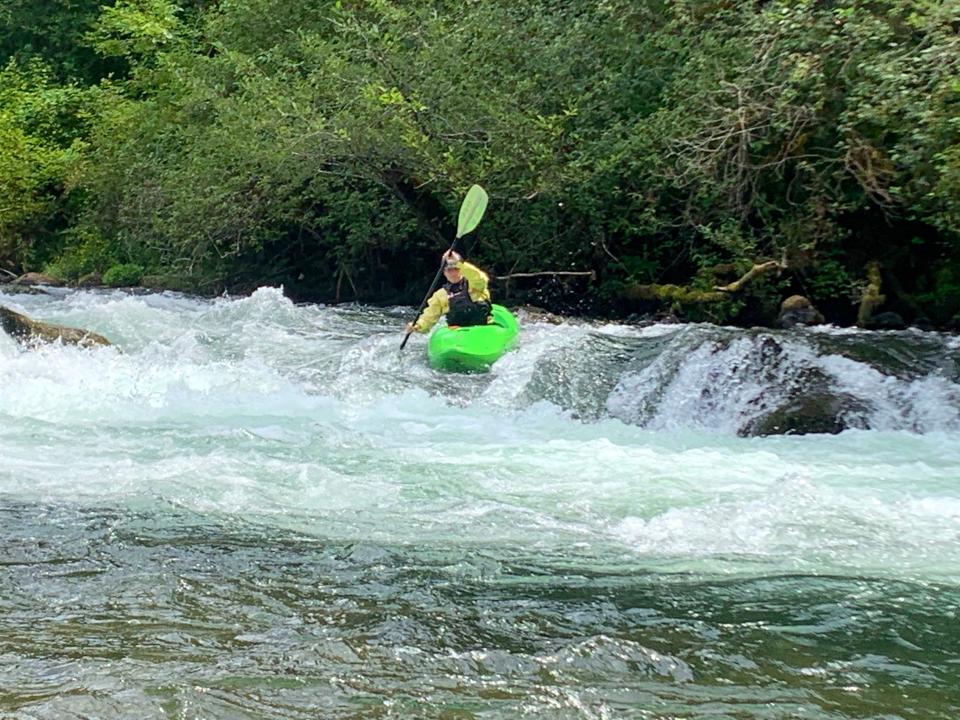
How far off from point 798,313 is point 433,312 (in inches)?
131

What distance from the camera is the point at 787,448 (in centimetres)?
611

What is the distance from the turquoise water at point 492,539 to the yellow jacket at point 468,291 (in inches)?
19.1

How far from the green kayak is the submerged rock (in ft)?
9.84

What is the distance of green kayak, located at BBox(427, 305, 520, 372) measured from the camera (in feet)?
26.0

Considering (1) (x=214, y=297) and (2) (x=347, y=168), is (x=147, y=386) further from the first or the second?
(1) (x=214, y=297)

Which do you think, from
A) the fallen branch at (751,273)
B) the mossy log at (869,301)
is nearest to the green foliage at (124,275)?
the fallen branch at (751,273)

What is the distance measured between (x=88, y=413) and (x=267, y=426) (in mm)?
1258

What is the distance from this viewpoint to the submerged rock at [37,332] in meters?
8.88

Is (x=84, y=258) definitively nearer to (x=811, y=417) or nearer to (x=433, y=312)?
(x=433, y=312)

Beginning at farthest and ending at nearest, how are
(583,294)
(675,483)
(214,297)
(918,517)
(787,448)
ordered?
(214,297) → (583,294) → (787,448) → (675,483) → (918,517)

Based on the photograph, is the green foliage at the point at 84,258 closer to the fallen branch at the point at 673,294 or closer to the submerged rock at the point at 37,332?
the submerged rock at the point at 37,332

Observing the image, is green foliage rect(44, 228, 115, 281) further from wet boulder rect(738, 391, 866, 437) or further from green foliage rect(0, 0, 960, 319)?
wet boulder rect(738, 391, 866, 437)

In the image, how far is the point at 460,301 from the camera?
27.3 feet

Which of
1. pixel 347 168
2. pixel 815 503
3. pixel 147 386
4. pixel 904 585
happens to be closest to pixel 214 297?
pixel 347 168
